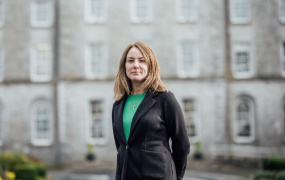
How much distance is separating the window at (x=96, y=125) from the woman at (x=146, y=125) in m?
20.2

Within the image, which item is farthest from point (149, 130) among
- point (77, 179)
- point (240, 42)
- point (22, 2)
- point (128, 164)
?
point (22, 2)

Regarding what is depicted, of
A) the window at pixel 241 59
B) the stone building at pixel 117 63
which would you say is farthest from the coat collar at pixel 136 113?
the window at pixel 241 59

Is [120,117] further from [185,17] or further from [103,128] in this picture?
[185,17]

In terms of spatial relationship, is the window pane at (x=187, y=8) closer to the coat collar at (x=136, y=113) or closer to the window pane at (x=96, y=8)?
the window pane at (x=96, y=8)

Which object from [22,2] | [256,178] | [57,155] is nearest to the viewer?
[256,178]

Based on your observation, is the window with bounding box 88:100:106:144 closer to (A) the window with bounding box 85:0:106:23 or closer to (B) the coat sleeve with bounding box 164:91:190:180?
(A) the window with bounding box 85:0:106:23

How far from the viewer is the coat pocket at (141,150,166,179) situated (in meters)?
3.09

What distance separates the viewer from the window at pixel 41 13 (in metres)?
24.7

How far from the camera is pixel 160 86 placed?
10.8ft

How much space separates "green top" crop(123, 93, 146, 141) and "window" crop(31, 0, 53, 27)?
2249 cm

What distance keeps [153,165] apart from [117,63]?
21.0 meters

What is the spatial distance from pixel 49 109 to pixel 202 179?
1260 cm

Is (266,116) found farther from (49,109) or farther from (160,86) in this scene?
(160,86)

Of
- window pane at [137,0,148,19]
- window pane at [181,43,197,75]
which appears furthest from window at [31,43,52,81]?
window pane at [181,43,197,75]
